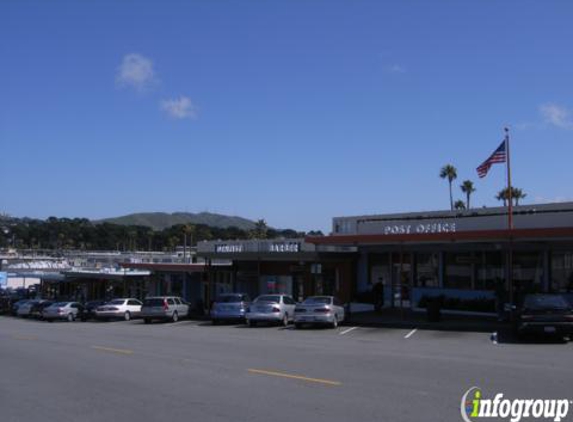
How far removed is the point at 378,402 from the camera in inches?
420

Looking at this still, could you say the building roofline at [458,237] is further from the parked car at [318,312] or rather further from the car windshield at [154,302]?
the car windshield at [154,302]

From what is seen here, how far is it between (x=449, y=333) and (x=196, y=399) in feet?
51.4

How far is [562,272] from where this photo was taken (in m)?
30.5

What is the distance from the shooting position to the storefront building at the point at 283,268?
38719mm

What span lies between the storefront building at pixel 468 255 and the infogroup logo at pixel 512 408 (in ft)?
55.5

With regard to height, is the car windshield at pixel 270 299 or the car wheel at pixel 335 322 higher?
the car windshield at pixel 270 299

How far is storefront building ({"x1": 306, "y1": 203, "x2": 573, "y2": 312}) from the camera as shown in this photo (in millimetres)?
29863

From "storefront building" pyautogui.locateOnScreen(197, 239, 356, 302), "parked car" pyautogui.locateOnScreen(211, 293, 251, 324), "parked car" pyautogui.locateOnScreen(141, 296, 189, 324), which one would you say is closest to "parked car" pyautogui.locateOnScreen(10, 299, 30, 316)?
"storefront building" pyautogui.locateOnScreen(197, 239, 356, 302)

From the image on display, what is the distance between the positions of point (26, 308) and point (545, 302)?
1562 inches

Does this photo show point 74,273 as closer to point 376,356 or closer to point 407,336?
point 407,336

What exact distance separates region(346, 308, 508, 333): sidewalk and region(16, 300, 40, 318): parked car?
26289mm

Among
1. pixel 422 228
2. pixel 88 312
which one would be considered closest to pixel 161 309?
pixel 88 312

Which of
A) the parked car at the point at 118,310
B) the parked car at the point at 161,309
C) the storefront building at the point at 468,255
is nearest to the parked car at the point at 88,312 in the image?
the parked car at the point at 118,310

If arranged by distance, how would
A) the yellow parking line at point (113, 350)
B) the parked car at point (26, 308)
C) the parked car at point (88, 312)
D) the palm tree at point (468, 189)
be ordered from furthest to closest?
1. the palm tree at point (468, 189)
2. the parked car at point (26, 308)
3. the parked car at point (88, 312)
4. the yellow parking line at point (113, 350)
